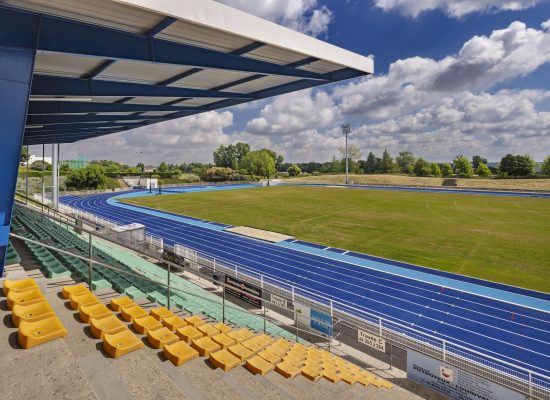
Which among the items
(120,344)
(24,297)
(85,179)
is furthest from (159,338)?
(85,179)

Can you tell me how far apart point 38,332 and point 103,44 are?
237 inches

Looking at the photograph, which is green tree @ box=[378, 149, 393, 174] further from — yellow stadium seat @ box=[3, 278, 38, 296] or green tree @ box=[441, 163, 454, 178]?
yellow stadium seat @ box=[3, 278, 38, 296]

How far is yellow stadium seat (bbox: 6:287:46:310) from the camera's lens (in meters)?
5.36

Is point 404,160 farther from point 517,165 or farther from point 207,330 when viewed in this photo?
point 207,330

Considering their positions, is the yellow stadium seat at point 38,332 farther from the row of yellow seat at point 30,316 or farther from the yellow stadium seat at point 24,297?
the yellow stadium seat at point 24,297

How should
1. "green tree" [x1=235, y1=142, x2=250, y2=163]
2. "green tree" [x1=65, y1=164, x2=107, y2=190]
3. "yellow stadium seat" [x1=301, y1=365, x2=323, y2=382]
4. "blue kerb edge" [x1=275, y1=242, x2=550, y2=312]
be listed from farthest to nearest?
"green tree" [x1=235, y1=142, x2=250, y2=163], "green tree" [x1=65, y1=164, x2=107, y2=190], "blue kerb edge" [x1=275, y1=242, x2=550, y2=312], "yellow stadium seat" [x1=301, y1=365, x2=323, y2=382]

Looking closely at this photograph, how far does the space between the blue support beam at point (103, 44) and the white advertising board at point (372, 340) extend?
10137mm

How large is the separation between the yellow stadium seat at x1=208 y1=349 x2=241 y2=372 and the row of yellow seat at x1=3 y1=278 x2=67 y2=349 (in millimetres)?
2305

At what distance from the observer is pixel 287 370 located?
5.95 meters

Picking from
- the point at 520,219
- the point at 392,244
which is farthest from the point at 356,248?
the point at 520,219

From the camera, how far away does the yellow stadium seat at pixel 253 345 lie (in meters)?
6.76

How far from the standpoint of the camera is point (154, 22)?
22.1ft

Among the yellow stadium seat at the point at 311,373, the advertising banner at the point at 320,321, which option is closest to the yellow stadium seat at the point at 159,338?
the yellow stadium seat at the point at 311,373

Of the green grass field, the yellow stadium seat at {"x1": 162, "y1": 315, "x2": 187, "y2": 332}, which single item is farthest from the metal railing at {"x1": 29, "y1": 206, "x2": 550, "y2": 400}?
the green grass field
